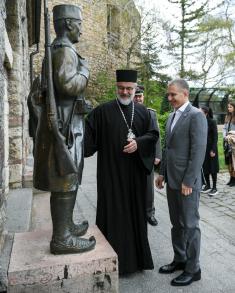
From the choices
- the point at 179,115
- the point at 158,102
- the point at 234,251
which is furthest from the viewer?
the point at 158,102

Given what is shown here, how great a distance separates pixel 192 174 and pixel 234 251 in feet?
5.37

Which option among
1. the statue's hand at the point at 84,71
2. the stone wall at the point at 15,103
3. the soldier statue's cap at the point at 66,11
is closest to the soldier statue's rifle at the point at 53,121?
the soldier statue's cap at the point at 66,11

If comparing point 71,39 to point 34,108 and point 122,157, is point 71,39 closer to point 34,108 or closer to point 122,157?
point 34,108

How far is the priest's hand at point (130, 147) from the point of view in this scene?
3.61 metres

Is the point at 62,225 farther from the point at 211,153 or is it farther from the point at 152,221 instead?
the point at 211,153

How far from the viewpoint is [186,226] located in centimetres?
354

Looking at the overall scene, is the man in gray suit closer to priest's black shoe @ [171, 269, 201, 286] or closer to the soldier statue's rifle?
priest's black shoe @ [171, 269, 201, 286]

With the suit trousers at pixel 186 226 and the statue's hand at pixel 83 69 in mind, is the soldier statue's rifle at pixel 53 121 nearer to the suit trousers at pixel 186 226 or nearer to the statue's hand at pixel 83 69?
the statue's hand at pixel 83 69

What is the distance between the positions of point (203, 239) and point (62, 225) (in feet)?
8.84

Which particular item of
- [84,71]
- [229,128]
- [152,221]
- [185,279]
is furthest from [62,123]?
[229,128]

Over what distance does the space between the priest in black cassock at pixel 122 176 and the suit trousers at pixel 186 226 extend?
1.02 feet

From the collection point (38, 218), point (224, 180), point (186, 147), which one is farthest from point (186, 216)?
point (224, 180)

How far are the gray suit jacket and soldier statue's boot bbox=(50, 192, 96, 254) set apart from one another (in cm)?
119

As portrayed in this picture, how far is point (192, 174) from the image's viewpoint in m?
3.41
